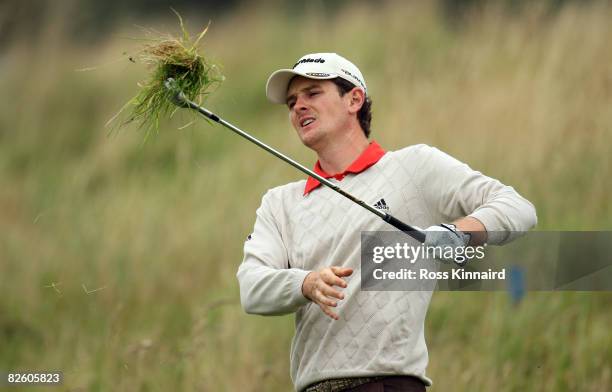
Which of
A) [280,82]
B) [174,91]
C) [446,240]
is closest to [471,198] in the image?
[446,240]

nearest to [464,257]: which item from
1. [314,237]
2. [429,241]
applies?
[429,241]

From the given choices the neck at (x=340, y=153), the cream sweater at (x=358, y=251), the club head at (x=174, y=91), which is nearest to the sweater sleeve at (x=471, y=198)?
the cream sweater at (x=358, y=251)

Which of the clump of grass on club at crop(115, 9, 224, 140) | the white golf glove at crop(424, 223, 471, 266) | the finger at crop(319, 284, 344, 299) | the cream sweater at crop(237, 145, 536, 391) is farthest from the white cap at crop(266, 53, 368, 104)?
the finger at crop(319, 284, 344, 299)

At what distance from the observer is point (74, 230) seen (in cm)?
863

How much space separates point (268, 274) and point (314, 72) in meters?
0.79

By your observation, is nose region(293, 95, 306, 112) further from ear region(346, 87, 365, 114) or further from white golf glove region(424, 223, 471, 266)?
white golf glove region(424, 223, 471, 266)

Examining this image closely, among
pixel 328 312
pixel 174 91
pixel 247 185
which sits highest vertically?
pixel 247 185

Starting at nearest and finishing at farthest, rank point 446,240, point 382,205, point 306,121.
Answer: point 446,240, point 382,205, point 306,121

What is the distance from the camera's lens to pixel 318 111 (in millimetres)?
4102

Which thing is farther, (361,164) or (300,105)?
(300,105)

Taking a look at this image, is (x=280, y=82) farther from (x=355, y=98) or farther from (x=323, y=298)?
(x=323, y=298)

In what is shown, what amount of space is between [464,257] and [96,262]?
15.7ft

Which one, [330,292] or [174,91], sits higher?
[174,91]

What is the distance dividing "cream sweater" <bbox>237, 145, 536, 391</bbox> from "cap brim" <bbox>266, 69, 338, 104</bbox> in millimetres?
410
